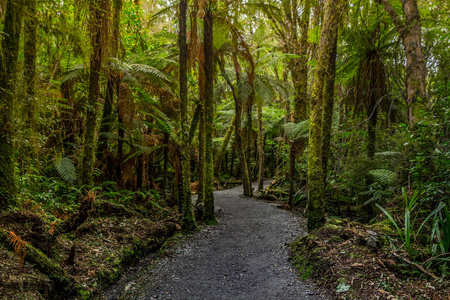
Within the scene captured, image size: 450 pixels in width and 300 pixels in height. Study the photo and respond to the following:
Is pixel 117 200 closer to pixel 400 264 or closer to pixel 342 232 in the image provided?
pixel 342 232

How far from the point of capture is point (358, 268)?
3160mm

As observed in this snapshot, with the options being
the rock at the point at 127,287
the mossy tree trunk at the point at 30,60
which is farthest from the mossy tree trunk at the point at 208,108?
the mossy tree trunk at the point at 30,60

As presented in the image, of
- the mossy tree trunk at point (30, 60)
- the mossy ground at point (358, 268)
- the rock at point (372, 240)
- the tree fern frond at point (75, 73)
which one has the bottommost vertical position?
the mossy ground at point (358, 268)

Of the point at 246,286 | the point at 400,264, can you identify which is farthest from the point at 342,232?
the point at 246,286

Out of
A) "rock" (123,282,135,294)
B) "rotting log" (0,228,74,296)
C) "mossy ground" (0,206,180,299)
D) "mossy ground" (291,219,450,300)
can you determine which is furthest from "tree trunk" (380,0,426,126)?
"rotting log" (0,228,74,296)

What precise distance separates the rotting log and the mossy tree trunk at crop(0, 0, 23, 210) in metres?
0.94

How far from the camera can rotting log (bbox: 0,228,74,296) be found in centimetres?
261

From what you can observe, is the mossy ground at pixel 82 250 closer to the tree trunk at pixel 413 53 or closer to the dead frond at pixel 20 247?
the dead frond at pixel 20 247

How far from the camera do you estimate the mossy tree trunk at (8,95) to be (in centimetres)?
319

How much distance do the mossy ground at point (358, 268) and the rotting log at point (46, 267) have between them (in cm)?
335

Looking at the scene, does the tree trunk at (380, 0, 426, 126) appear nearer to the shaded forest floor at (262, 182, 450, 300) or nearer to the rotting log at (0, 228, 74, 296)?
the shaded forest floor at (262, 182, 450, 300)

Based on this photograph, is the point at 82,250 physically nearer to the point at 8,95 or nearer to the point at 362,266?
the point at 8,95

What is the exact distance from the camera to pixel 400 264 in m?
3.00

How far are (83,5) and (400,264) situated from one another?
5.67m
